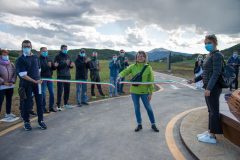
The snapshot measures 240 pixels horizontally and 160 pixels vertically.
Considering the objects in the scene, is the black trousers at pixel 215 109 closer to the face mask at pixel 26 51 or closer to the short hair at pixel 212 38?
the short hair at pixel 212 38

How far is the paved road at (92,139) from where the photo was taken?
19.7 ft

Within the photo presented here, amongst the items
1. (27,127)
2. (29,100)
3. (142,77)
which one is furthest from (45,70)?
(142,77)

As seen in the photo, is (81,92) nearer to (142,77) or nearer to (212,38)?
(142,77)

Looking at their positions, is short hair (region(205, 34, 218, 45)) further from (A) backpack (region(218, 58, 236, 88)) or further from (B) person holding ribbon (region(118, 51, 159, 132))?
(B) person holding ribbon (region(118, 51, 159, 132))

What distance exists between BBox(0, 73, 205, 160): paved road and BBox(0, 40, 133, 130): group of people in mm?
656

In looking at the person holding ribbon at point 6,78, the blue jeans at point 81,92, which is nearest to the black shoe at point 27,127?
the person holding ribbon at point 6,78

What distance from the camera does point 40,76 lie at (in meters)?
9.91

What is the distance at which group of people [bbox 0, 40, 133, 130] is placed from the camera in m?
7.89

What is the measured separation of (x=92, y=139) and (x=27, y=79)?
2.21 meters

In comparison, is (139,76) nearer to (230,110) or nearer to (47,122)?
(230,110)

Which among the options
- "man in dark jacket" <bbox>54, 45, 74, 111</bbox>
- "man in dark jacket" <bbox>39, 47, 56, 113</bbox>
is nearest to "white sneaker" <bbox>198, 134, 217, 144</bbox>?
"man in dark jacket" <bbox>39, 47, 56, 113</bbox>

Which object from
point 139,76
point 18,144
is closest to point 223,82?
point 139,76

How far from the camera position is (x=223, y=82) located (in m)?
6.36

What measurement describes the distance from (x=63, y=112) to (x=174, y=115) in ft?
11.2
